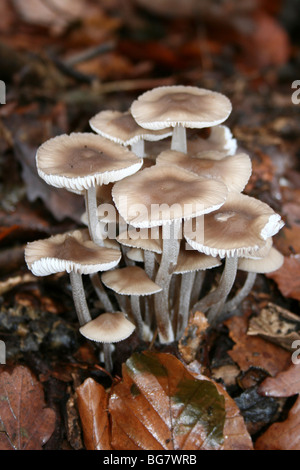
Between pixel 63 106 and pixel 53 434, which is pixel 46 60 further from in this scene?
pixel 53 434

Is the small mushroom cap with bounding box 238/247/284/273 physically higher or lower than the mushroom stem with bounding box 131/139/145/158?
lower

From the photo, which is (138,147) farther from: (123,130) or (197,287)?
(197,287)

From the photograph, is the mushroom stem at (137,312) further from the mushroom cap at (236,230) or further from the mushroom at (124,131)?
the mushroom at (124,131)

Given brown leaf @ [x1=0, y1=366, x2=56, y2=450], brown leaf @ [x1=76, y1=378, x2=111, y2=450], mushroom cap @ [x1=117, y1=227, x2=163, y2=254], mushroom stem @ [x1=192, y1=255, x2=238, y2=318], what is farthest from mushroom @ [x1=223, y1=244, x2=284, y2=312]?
brown leaf @ [x1=0, y1=366, x2=56, y2=450]

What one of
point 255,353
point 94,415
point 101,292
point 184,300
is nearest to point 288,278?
point 255,353

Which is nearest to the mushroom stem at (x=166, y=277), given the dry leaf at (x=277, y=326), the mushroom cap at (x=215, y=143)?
the dry leaf at (x=277, y=326)

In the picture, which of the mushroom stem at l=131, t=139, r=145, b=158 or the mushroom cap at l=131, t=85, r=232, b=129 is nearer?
the mushroom cap at l=131, t=85, r=232, b=129

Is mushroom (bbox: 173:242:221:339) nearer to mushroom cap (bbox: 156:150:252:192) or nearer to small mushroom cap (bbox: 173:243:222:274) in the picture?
small mushroom cap (bbox: 173:243:222:274)
